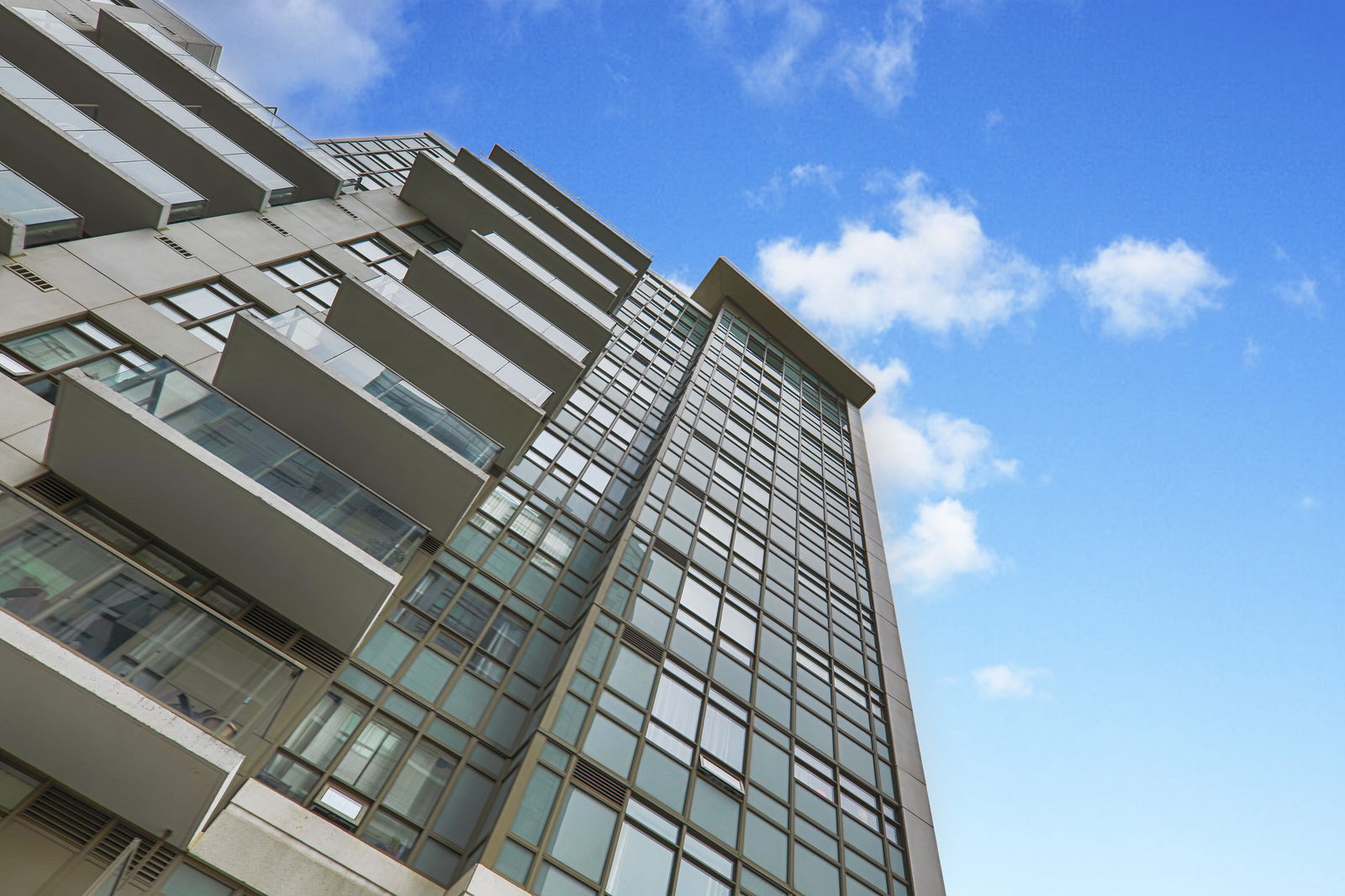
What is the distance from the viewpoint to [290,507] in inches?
417

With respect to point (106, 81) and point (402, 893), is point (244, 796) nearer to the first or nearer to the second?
point (402, 893)

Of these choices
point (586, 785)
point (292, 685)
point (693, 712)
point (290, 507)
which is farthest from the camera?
point (693, 712)

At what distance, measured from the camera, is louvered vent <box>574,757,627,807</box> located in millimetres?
12336

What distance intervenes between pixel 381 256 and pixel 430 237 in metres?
3.52

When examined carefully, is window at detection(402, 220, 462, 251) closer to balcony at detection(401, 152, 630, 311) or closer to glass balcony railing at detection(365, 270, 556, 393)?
balcony at detection(401, 152, 630, 311)

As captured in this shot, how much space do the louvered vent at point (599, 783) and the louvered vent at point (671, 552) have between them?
7.11 meters

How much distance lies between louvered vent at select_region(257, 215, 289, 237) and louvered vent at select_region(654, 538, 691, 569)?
1143 centimetres

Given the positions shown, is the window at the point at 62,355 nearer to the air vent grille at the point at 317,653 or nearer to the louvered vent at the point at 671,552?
the air vent grille at the point at 317,653

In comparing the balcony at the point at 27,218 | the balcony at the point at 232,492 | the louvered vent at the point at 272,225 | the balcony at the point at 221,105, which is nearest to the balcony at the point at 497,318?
the louvered vent at the point at 272,225

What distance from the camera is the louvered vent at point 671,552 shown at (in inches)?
762

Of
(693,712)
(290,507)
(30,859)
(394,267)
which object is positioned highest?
(394,267)

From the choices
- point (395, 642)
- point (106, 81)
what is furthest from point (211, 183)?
point (395, 642)

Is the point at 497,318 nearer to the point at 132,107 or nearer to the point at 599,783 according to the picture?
the point at 132,107

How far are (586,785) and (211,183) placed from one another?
1516cm
